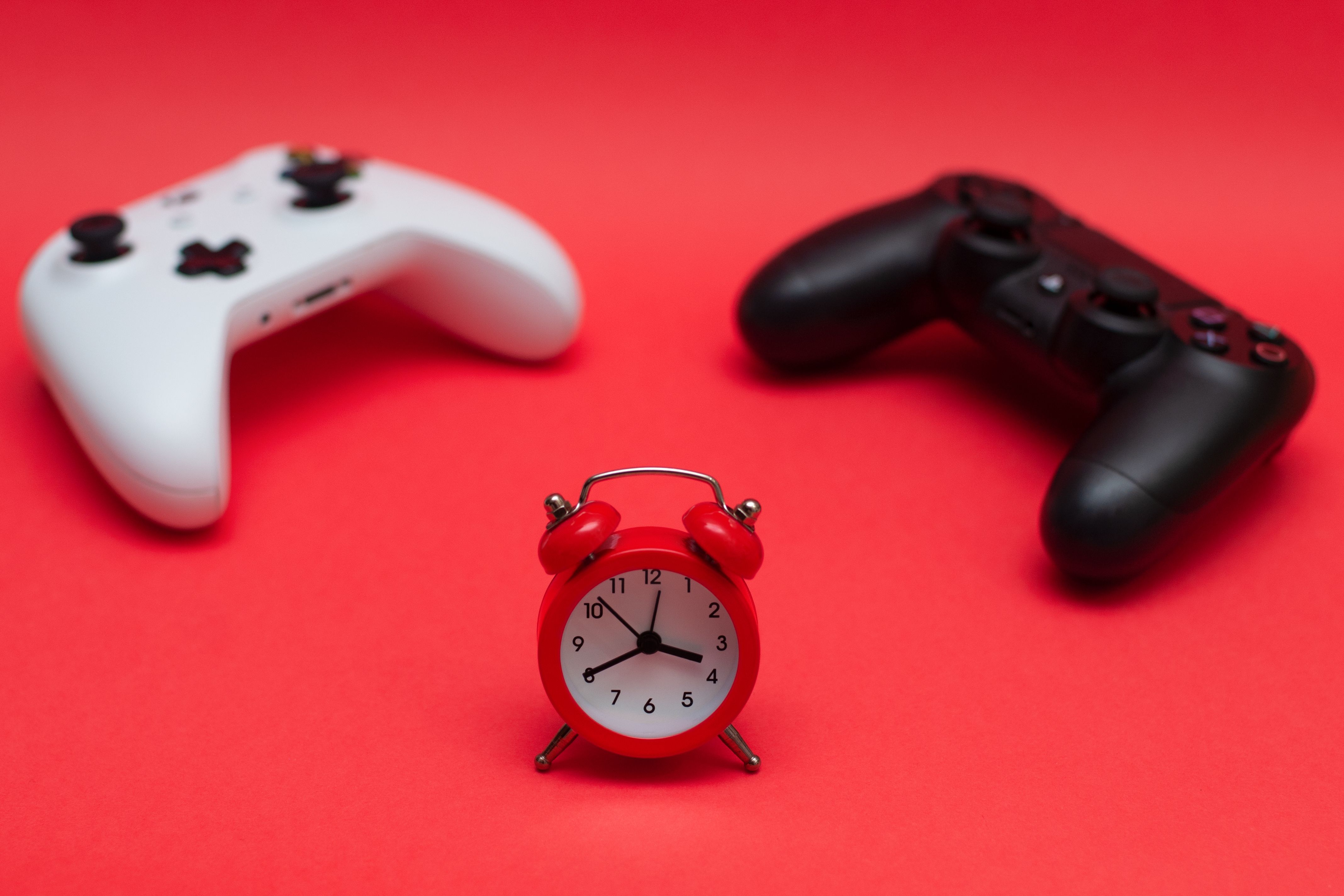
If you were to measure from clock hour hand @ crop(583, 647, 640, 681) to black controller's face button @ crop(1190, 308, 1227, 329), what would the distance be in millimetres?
849

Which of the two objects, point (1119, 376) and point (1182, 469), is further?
point (1119, 376)

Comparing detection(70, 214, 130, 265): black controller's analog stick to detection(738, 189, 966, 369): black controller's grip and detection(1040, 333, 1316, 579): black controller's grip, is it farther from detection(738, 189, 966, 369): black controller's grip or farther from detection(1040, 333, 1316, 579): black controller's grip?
detection(1040, 333, 1316, 579): black controller's grip

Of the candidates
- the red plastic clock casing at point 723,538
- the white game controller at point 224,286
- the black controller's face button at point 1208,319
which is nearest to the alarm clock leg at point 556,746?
the red plastic clock casing at point 723,538

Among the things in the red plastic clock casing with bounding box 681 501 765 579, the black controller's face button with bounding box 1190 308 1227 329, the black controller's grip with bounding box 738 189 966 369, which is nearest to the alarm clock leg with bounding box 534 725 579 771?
the red plastic clock casing with bounding box 681 501 765 579

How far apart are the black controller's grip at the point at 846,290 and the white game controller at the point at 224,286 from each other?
274mm

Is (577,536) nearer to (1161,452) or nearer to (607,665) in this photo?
(607,665)

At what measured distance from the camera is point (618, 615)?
1192 mm

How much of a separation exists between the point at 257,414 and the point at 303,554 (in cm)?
32

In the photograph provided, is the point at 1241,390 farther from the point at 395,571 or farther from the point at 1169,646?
the point at 395,571

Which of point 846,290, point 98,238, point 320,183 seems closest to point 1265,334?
point 846,290

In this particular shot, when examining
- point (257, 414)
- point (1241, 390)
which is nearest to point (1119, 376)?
point (1241, 390)

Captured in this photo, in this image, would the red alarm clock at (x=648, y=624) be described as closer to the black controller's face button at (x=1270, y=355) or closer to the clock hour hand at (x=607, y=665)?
the clock hour hand at (x=607, y=665)

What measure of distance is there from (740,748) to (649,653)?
136 millimetres

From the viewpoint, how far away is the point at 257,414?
6.03ft
